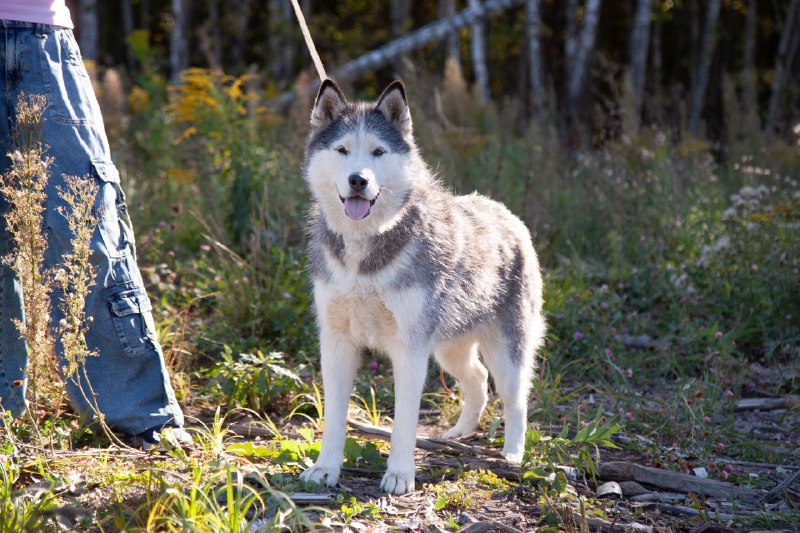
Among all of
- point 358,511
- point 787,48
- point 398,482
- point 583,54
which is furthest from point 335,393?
point 787,48

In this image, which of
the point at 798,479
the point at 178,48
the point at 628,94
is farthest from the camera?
the point at 178,48

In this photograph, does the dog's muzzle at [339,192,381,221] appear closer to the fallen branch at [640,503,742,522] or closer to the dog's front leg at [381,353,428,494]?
the dog's front leg at [381,353,428,494]

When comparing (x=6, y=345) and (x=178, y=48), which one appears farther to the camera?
(x=178, y=48)

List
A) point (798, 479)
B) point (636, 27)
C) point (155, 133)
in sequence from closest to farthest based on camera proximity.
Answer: point (798, 479) < point (155, 133) < point (636, 27)

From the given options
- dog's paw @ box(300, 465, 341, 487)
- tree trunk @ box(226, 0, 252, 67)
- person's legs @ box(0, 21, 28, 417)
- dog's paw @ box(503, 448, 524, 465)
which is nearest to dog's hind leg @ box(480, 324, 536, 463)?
dog's paw @ box(503, 448, 524, 465)

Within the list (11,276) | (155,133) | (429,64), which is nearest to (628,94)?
(155,133)

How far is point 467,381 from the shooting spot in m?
4.09

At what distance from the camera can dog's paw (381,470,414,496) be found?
3.23 metres

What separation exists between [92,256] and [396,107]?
4.74 feet

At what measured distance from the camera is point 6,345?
11.7ft

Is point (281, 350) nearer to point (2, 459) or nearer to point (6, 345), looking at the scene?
point (6, 345)

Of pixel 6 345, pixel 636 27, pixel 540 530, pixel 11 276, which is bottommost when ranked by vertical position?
pixel 540 530

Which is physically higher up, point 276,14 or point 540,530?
point 276,14

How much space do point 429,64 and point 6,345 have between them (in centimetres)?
1147
